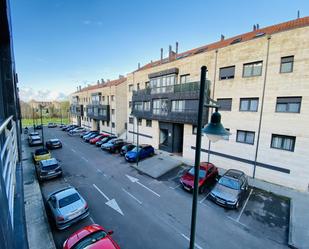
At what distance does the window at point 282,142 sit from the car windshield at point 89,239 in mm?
12339

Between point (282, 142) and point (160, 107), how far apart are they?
11.7 meters

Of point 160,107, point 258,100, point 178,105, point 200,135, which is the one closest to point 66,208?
point 200,135

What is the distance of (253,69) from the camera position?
12141 millimetres

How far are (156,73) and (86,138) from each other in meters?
14.9

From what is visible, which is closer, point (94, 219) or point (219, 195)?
point (94, 219)

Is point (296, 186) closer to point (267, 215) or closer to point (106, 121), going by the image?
point (267, 215)

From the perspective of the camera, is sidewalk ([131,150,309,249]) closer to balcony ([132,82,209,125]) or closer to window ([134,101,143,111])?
balcony ([132,82,209,125])

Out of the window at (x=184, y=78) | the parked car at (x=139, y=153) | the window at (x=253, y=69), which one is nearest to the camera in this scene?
the window at (x=253, y=69)

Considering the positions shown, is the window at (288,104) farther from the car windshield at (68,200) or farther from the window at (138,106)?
the window at (138,106)

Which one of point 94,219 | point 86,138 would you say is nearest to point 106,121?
point 86,138

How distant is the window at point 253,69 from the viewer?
11836mm

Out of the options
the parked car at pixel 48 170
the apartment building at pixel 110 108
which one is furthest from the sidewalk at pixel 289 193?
the apartment building at pixel 110 108

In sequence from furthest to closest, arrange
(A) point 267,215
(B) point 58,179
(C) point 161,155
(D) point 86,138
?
1. (D) point 86,138
2. (C) point 161,155
3. (B) point 58,179
4. (A) point 267,215

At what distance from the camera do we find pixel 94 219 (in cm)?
781
